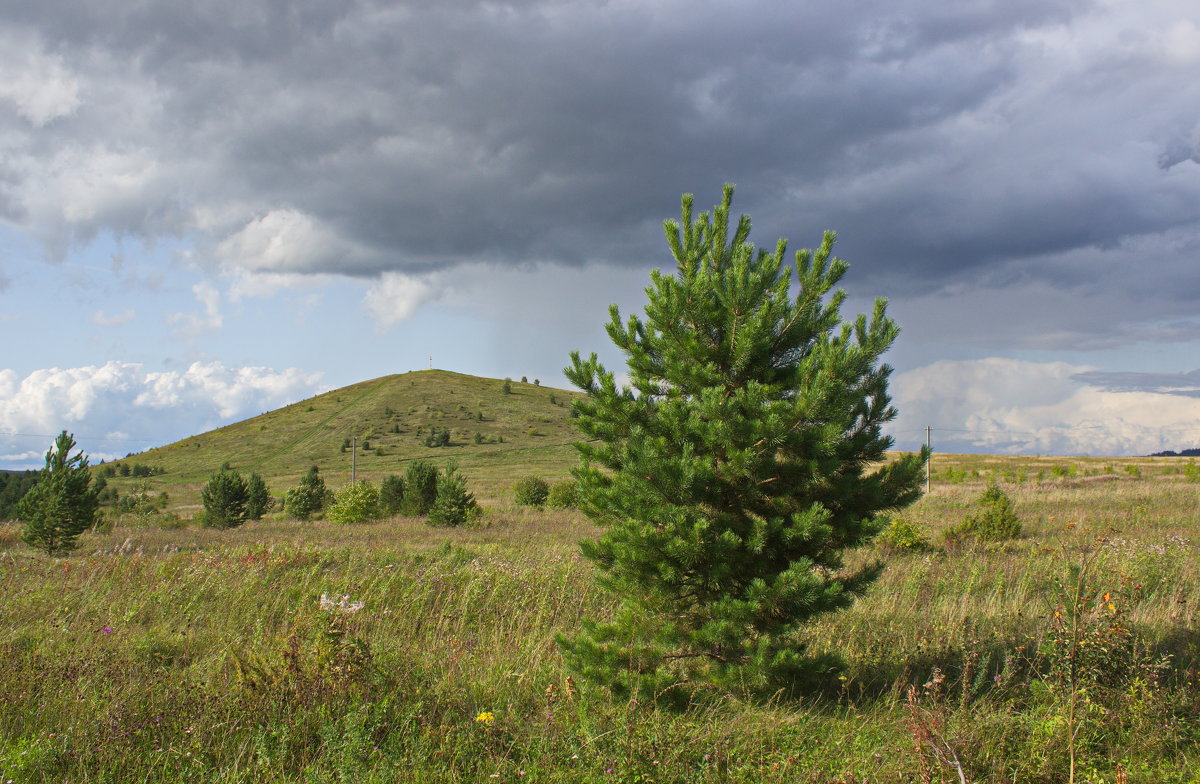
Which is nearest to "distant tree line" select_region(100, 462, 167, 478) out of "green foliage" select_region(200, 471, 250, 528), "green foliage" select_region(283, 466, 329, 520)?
"green foliage" select_region(283, 466, 329, 520)

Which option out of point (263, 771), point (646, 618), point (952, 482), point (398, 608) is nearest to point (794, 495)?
point (646, 618)

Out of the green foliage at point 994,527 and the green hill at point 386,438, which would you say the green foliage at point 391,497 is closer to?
the green hill at point 386,438

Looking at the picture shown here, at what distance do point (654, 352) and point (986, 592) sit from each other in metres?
6.39

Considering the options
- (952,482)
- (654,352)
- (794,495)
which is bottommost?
(952,482)

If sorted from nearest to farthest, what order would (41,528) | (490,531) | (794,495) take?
(794,495) < (41,528) < (490,531)

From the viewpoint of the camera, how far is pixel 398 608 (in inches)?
283

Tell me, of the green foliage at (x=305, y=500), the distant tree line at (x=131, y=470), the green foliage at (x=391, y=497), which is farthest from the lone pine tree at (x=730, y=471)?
the distant tree line at (x=131, y=470)

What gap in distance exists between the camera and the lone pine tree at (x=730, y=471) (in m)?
4.10

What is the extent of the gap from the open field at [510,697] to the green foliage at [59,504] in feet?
30.4

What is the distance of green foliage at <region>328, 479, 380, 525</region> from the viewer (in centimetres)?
2767

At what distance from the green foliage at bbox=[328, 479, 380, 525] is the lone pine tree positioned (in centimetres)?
2541

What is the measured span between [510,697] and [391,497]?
2906cm

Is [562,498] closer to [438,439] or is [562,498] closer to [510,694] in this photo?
[510,694]

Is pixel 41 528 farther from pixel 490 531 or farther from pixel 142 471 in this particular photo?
pixel 142 471
